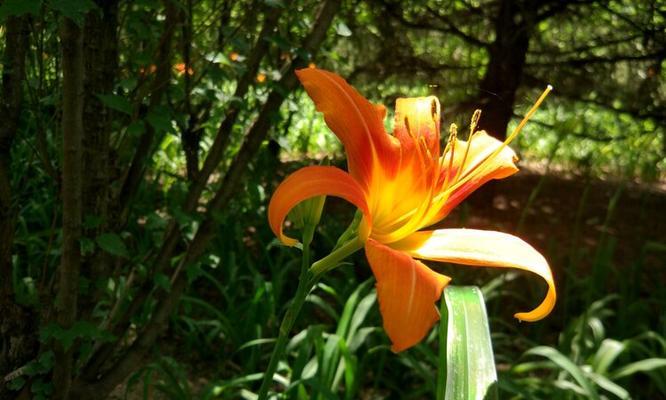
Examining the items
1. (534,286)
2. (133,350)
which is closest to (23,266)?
(133,350)

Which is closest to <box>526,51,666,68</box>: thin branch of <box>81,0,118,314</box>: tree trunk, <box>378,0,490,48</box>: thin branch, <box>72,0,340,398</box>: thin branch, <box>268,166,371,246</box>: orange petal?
<box>378,0,490,48</box>: thin branch

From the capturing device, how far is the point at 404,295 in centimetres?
67

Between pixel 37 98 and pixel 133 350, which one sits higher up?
pixel 37 98

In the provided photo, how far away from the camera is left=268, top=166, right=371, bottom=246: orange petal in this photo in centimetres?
68

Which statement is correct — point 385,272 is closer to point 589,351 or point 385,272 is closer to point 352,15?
point 589,351

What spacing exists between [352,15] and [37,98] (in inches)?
71.6

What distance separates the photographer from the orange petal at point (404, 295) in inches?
25.1

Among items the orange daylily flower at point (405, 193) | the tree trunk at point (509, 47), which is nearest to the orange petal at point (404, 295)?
the orange daylily flower at point (405, 193)

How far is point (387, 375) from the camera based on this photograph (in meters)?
2.64

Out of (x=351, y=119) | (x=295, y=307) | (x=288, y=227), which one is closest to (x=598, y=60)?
(x=288, y=227)

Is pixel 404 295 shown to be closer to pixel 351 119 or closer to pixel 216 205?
pixel 351 119

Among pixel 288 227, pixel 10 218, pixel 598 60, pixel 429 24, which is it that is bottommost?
pixel 288 227

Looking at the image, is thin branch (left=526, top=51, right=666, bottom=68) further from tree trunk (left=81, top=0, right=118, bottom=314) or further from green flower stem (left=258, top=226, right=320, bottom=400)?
green flower stem (left=258, top=226, right=320, bottom=400)

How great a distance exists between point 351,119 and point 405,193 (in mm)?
152
